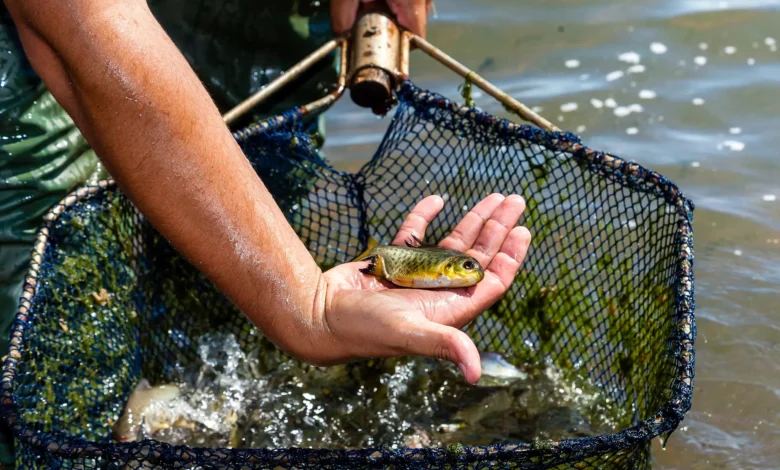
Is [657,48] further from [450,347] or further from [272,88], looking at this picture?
[450,347]

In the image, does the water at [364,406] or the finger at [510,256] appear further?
the water at [364,406]

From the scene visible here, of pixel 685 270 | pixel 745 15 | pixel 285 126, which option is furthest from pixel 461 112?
pixel 745 15

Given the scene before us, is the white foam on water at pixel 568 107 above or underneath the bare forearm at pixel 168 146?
above

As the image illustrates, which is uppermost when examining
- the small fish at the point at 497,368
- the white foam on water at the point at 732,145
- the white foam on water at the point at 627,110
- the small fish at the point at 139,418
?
the white foam on water at the point at 627,110

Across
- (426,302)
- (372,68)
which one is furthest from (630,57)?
(426,302)

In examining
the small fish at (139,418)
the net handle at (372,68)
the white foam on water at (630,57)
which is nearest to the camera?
the small fish at (139,418)

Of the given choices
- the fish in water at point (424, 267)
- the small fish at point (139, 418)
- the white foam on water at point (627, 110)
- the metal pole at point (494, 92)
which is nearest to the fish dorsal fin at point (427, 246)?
the fish in water at point (424, 267)

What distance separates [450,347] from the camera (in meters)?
2.60

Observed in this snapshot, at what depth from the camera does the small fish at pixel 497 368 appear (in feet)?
14.1

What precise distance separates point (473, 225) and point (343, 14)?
1.52 metres

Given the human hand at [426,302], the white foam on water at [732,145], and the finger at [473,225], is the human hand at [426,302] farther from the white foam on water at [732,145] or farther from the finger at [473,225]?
the white foam on water at [732,145]

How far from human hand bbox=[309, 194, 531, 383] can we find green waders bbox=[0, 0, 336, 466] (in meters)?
1.71

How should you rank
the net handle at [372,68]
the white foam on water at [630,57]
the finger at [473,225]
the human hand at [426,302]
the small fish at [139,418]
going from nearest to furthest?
the human hand at [426,302], the finger at [473,225], the small fish at [139,418], the net handle at [372,68], the white foam on water at [630,57]

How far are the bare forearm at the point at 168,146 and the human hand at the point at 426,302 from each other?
0.17 m
